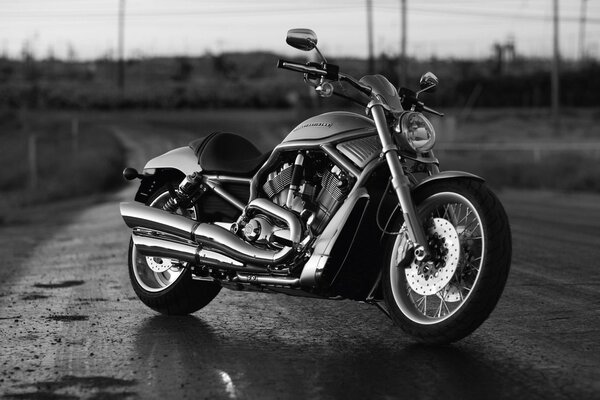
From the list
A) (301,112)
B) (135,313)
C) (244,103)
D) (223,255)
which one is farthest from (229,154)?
(244,103)

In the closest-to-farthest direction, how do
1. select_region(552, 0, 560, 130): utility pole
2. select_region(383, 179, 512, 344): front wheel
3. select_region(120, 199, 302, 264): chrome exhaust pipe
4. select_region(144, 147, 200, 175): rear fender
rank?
select_region(383, 179, 512, 344): front wheel, select_region(120, 199, 302, 264): chrome exhaust pipe, select_region(144, 147, 200, 175): rear fender, select_region(552, 0, 560, 130): utility pole

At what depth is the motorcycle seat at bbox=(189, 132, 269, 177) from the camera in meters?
6.86

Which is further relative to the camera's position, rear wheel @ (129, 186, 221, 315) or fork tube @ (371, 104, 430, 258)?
rear wheel @ (129, 186, 221, 315)

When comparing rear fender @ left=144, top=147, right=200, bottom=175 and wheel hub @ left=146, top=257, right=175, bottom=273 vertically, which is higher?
rear fender @ left=144, top=147, right=200, bottom=175

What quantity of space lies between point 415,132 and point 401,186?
0.33 meters

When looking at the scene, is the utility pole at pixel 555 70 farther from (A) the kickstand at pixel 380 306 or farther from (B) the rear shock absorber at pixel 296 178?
(A) the kickstand at pixel 380 306

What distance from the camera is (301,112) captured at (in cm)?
7544

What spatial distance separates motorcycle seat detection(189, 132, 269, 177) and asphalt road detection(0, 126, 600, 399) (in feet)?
3.21

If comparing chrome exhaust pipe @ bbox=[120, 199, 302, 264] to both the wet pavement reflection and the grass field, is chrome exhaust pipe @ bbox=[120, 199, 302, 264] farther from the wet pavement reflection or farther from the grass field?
the grass field

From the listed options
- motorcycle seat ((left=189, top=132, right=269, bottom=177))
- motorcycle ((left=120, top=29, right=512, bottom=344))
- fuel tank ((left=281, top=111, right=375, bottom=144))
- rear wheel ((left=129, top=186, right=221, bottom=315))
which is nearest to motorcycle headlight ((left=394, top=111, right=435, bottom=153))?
motorcycle ((left=120, top=29, right=512, bottom=344))

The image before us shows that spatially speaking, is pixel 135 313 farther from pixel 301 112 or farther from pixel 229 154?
pixel 301 112

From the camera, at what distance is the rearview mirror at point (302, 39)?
5957mm

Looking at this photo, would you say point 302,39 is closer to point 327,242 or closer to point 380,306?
point 327,242

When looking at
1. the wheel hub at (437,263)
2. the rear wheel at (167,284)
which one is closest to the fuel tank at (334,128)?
the wheel hub at (437,263)
